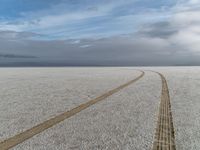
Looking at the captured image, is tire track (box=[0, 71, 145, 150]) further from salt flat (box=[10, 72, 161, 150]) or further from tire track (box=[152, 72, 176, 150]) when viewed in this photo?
tire track (box=[152, 72, 176, 150])

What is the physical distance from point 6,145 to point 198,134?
3.85 meters

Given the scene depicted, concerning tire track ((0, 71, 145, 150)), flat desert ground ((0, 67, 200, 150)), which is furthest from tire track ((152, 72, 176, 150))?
tire track ((0, 71, 145, 150))

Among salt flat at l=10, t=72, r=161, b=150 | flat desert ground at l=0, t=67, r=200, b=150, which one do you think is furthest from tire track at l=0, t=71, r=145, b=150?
salt flat at l=10, t=72, r=161, b=150

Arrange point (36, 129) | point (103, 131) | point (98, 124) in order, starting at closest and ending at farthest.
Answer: point (103, 131)
point (36, 129)
point (98, 124)

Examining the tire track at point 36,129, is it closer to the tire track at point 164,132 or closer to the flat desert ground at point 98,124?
the flat desert ground at point 98,124

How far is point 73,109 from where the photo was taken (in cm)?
861

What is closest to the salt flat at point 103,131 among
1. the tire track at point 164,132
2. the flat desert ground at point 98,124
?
the flat desert ground at point 98,124

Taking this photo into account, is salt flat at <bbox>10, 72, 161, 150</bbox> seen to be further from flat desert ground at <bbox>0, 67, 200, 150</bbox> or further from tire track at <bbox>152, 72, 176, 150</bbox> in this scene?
tire track at <bbox>152, 72, 176, 150</bbox>

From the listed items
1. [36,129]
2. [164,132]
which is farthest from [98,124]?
[164,132]

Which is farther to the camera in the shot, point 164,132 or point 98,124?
point 98,124

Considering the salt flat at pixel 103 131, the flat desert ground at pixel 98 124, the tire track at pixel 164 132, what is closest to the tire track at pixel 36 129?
the flat desert ground at pixel 98 124

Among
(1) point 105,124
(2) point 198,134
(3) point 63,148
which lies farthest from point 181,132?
(3) point 63,148

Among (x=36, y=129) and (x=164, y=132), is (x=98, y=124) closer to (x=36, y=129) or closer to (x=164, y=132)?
(x=36, y=129)

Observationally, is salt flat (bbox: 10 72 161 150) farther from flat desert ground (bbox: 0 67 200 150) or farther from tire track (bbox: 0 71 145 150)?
tire track (bbox: 0 71 145 150)
